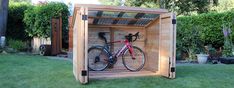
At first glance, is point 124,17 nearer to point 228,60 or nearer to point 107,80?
point 107,80

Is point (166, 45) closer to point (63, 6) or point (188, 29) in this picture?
point (188, 29)

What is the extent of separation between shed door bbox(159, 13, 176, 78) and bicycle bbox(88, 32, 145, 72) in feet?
3.04

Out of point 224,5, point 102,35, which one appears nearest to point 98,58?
point 102,35

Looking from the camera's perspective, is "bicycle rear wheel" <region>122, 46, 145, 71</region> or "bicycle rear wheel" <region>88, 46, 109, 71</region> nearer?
"bicycle rear wheel" <region>88, 46, 109, 71</region>

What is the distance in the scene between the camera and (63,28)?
11242 millimetres

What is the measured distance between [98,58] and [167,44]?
169 cm

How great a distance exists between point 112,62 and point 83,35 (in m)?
1.87

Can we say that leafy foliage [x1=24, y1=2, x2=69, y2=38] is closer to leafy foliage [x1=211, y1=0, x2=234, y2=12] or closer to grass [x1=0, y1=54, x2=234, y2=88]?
grass [x1=0, y1=54, x2=234, y2=88]

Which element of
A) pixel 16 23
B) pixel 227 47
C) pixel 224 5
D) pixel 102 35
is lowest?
pixel 227 47

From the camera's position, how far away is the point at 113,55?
6594 mm

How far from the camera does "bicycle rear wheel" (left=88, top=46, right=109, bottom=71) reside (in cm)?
657

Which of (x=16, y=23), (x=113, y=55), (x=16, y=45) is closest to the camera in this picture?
(x=113, y=55)

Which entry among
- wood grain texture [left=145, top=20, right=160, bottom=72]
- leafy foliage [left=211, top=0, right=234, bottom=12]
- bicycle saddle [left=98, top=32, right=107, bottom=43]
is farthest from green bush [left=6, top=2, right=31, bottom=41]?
leafy foliage [left=211, top=0, right=234, bottom=12]

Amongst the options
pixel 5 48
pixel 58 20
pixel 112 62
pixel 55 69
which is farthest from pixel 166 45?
pixel 5 48
